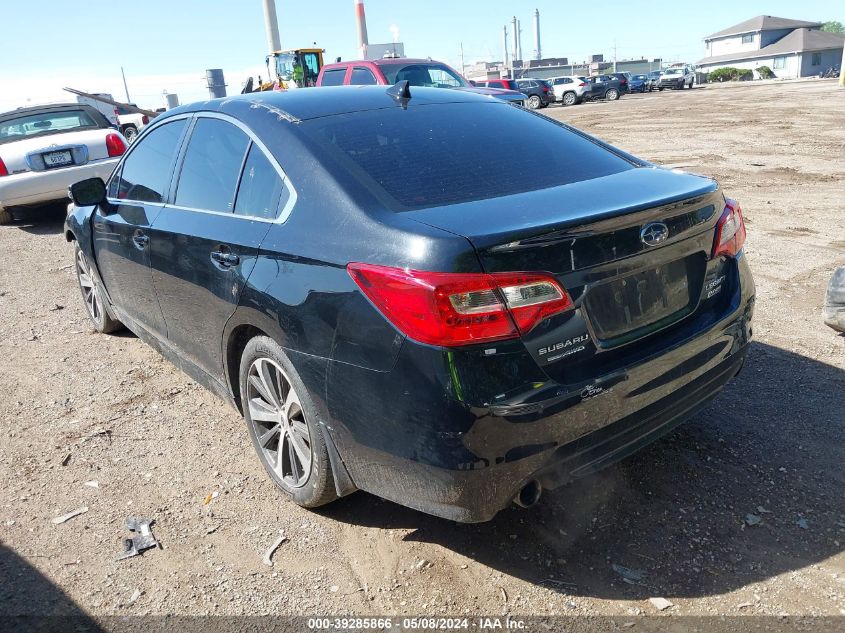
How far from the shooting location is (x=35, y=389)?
15.3 feet

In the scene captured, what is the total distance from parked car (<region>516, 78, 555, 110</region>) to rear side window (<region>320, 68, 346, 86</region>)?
75.2 ft

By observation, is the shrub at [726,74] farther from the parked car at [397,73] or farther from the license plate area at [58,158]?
the license plate area at [58,158]

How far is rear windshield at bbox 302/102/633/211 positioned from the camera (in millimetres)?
2711

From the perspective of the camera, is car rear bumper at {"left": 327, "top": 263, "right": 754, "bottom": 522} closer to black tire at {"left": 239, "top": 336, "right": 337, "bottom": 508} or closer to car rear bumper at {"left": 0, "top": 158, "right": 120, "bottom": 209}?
black tire at {"left": 239, "top": 336, "right": 337, "bottom": 508}

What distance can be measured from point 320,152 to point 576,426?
1443 mm

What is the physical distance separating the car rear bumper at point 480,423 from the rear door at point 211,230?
32.3 inches

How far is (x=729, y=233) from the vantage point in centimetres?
289

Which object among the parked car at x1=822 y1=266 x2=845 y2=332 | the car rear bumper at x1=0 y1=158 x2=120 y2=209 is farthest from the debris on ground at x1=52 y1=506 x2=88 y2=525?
the car rear bumper at x1=0 y1=158 x2=120 y2=209

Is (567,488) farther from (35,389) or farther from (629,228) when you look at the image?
(35,389)

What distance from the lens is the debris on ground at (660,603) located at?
243cm

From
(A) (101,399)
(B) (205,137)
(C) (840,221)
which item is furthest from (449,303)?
(C) (840,221)

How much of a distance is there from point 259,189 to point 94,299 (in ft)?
10.3

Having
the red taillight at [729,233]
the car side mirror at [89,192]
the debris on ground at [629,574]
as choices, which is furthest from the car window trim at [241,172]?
the debris on ground at [629,574]

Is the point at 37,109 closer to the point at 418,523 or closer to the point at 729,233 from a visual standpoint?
the point at 418,523
